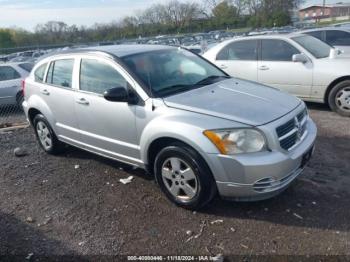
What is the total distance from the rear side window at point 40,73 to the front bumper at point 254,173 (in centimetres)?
345

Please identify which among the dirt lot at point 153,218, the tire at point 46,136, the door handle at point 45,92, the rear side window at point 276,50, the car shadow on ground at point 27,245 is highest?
the rear side window at point 276,50

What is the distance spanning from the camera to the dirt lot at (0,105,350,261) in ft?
10.5

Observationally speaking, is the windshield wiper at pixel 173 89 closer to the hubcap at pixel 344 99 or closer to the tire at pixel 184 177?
the tire at pixel 184 177

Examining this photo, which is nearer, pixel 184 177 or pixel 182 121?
pixel 182 121

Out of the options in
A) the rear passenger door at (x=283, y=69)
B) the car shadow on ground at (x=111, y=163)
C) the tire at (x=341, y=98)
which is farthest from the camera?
the rear passenger door at (x=283, y=69)

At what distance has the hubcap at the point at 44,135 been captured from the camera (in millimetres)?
5613

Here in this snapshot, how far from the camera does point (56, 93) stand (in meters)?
5.02

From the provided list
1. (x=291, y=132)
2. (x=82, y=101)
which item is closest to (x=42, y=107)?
(x=82, y=101)

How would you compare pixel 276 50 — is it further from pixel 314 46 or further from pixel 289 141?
pixel 289 141

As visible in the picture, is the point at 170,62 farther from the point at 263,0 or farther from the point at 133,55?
the point at 263,0

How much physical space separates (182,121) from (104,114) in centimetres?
123

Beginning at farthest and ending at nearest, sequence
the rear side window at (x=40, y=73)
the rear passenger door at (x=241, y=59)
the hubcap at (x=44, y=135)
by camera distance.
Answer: the rear passenger door at (x=241, y=59) → the hubcap at (x=44, y=135) → the rear side window at (x=40, y=73)

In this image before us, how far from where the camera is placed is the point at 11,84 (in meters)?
10.4

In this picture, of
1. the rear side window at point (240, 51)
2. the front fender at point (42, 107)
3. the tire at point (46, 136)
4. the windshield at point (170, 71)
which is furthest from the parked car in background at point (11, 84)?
the windshield at point (170, 71)
